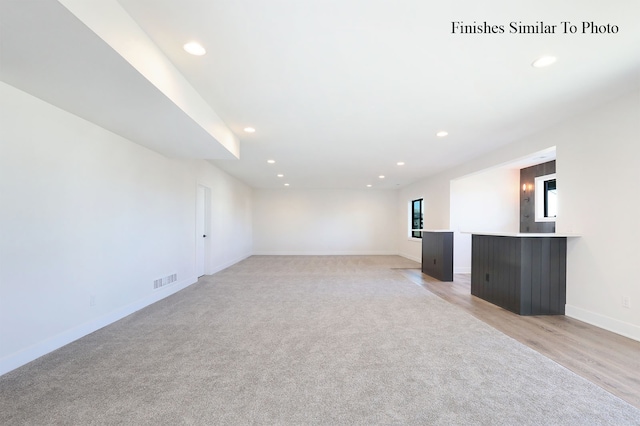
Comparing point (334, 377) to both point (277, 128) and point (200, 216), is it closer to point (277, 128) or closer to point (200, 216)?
point (277, 128)

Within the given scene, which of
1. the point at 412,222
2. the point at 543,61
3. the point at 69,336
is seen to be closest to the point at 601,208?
the point at 543,61

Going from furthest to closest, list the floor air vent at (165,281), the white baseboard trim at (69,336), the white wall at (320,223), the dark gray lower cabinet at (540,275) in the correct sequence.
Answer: the white wall at (320,223)
the floor air vent at (165,281)
the dark gray lower cabinet at (540,275)
the white baseboard trim at (69,336)

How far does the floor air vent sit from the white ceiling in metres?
2.39

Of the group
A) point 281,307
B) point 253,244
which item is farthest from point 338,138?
point 253,244

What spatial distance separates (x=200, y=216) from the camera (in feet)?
21.3

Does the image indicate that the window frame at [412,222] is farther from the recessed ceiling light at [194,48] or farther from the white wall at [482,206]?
the recessed ceiling light at [194,48]

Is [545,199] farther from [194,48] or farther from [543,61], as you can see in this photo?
[194,48]

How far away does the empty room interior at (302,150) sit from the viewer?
1890 millimetres

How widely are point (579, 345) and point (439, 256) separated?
11.8ft

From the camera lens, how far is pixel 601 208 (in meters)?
3.41

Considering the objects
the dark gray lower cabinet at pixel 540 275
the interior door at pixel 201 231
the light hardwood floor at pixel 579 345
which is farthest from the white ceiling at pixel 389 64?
the interior door at pixel 201 231

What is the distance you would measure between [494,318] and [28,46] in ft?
16.4

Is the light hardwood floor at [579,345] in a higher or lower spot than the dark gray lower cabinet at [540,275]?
lower

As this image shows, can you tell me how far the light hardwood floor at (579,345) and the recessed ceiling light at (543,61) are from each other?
252cm
